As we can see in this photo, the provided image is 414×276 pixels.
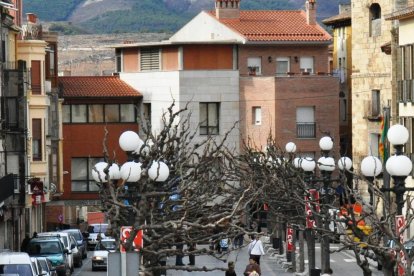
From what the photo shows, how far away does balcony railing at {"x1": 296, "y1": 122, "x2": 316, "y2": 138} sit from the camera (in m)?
88.7

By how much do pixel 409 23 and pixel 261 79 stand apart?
22.5 m

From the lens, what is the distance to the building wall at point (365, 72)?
83562mm

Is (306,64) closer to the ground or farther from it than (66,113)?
farther from it

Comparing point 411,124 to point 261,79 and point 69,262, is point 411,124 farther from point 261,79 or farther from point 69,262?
point 261,79

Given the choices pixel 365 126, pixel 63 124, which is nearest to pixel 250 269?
pixel 365 126

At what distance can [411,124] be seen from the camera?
217 feet

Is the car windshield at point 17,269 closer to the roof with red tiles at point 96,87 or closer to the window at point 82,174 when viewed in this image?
the window at point 82,174

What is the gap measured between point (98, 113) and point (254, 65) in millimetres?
8243

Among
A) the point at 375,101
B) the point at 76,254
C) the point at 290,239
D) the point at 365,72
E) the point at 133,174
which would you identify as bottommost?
the point at 76,254

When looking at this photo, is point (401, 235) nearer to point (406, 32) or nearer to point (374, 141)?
point (406, 32)

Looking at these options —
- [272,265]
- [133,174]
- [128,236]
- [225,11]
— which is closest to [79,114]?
[225,11]

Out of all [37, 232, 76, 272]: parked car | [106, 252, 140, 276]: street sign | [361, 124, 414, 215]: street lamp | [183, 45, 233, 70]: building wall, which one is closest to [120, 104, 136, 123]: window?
[183, 45, 233, 70]: building wall

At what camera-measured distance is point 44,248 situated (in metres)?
55.8

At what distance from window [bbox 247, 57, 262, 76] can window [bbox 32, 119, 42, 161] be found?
1733cm
